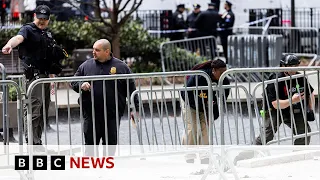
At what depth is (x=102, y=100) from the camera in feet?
30.9

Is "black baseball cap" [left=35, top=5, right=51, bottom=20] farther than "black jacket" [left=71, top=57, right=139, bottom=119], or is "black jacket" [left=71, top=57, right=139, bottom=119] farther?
"black baseball cap" [left=35, top=5, right=51, bottom=20]

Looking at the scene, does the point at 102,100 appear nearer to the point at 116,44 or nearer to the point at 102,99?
the point at 102,99

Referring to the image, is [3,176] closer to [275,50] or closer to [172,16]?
[275,50]

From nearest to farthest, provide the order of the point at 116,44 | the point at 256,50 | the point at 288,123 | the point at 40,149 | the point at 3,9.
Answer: the point at 40,149 < the point at 288,123 < the point at 116,44 < the point at 256,50 < the point at 3,9

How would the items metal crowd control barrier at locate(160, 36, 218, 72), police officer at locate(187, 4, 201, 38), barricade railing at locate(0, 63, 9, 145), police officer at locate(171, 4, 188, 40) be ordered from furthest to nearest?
police officer at locate(171, 4, 188, 40)
police officer at locate(187, 4, 201, 38)
metal crowd control barrier at locate(160, 36, 218, 72)
barricade railing at locate(0, 63, 9, 145)

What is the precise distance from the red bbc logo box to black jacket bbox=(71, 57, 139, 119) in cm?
57

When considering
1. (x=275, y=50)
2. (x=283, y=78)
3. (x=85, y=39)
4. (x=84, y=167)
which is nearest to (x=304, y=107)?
(x=283, y=78)

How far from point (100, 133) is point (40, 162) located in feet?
2.40

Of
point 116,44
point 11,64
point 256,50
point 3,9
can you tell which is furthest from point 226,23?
point 11,64

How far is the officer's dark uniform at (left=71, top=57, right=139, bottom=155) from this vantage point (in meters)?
9.41

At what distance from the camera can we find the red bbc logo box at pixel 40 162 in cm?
898

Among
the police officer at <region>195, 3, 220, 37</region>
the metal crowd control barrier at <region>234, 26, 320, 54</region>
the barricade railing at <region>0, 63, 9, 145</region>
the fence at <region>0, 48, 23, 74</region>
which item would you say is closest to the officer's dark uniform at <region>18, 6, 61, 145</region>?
the barricade railing at <region>0, 63, 9, 145</region>

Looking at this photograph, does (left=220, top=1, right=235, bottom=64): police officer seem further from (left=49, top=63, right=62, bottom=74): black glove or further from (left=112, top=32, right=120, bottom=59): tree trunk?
(left=49, top=63, right=62, bottom=74): black glove

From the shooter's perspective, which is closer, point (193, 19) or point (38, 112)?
point (38, 112)
